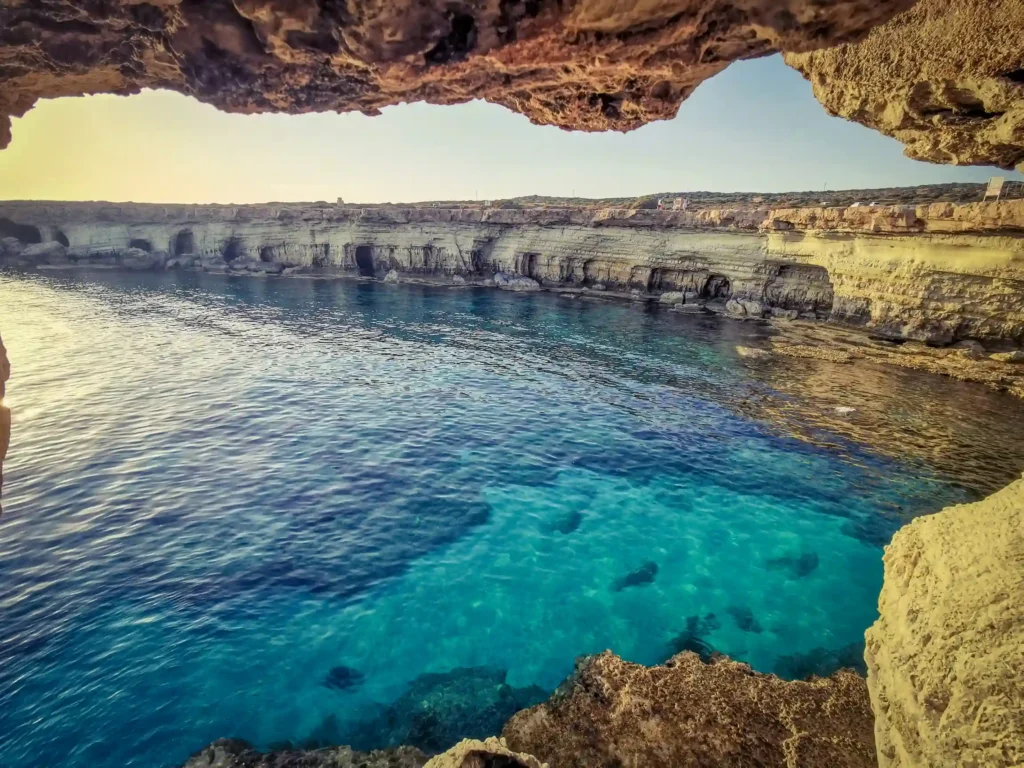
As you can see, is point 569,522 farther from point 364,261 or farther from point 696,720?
point 364,261

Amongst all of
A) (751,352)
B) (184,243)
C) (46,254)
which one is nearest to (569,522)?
(751,352)

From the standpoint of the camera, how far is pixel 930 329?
89.5 feet

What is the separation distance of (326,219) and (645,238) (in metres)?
35.1

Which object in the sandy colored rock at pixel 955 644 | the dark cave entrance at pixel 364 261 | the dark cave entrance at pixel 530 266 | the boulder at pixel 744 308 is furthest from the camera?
the dark cave entrance at pixel 364 261

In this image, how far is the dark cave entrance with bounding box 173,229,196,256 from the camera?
62.5m

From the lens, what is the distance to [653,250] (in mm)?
40969

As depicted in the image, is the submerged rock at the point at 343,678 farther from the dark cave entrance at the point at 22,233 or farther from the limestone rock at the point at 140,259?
the dark cave entrance at the point at 22,233

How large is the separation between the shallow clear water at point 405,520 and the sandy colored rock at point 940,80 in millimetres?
8841

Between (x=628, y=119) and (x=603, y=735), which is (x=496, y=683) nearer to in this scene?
(x=603, y=735)

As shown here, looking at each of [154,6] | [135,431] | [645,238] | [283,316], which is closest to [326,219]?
[283,316]

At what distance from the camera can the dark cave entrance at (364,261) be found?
56469 mm

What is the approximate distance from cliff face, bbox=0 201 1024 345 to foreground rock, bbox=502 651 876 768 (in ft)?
77.7

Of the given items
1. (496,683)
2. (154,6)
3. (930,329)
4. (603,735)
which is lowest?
(496,683)

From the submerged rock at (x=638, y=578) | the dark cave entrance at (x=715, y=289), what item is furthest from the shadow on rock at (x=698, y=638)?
the dark cave entrance at (x=715, y=289)
